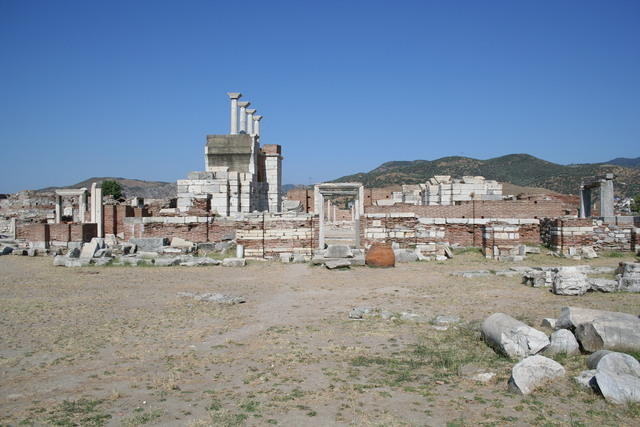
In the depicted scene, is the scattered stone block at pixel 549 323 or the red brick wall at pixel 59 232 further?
the red brick wall at pixel 59 232

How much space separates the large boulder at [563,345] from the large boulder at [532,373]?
2.62ft

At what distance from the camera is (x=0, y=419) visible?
180 inches

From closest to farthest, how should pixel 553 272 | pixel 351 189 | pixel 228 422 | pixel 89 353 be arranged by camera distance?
1. pixel 228 422
2. pixel 89 353
3. pixel 553 272
4. pixel 351 189

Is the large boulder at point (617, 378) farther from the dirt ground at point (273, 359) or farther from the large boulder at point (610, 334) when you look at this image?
the large boulder at point (610, 334)

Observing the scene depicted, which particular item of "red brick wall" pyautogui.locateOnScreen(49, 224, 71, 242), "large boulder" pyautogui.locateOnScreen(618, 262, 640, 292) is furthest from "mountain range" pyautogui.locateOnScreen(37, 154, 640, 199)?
"large boulder" pyautogui.locateOnScreen(618, 262, 640, 292)

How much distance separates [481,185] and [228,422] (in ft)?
77.3

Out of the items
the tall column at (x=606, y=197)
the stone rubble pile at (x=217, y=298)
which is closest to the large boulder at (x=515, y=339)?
the stone rubble pile at (x=217, y=298)

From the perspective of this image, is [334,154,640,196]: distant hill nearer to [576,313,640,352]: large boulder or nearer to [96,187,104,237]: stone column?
[96,187,104,237]: stone column

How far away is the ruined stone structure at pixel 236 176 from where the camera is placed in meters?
21.9

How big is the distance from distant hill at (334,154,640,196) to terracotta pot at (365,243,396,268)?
54857 millimetres

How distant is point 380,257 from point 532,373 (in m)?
10.1

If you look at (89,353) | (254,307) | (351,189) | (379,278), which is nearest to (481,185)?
(351,189)

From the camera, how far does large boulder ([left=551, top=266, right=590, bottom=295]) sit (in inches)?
397

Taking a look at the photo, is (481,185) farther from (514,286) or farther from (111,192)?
(111,192)
